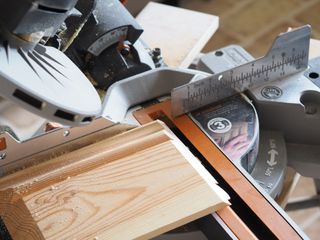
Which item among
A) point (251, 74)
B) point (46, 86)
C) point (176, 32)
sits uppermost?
point (46, 86)

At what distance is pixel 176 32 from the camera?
1.59 metres

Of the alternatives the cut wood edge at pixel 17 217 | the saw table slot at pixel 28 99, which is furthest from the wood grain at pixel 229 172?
the saw table slot at pixel 28 99

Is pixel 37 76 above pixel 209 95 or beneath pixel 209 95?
above

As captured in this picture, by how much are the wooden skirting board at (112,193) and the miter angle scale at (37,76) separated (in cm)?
20

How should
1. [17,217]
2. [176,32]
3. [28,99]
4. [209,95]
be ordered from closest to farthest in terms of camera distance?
[28,99] < [17,217] < [209,95] < [176,32]

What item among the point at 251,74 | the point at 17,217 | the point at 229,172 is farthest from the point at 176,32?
the point at 17,217

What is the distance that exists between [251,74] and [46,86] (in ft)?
1.83

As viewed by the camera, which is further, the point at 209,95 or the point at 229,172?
the point at 209,95

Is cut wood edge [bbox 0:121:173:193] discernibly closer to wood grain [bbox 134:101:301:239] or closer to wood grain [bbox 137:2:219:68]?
wood grain [bbox 134:101:301:239]

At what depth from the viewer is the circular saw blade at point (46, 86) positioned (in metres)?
0.69

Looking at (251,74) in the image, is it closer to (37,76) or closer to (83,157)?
(83,157)

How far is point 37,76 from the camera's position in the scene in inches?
29.2

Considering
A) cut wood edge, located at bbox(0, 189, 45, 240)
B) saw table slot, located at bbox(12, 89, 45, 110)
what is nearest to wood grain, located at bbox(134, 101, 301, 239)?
cut wood edge, located at bbox(0, 189, 45, 240)

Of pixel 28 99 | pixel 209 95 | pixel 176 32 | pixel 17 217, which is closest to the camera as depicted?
pixel 28 99
